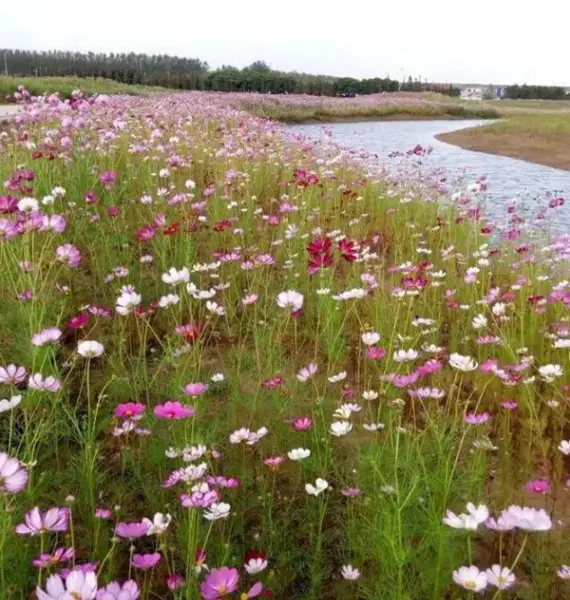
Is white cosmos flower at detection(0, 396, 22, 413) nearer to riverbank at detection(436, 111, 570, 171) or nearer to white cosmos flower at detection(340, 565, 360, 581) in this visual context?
white cosmos flower at detection(340, 565, 360, 581)

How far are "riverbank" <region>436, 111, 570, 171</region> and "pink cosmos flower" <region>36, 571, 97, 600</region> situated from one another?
11.9 m

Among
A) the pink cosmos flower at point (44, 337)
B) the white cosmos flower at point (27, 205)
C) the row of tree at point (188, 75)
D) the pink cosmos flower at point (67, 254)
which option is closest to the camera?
the pink cosmos flower at point (44, 337)

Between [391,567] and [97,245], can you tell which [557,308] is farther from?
[97,245]

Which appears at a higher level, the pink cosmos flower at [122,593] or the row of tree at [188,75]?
the row of tree at [188,75]

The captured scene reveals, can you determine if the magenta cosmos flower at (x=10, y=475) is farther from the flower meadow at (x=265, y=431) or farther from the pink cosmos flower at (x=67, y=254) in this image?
the pink cosmos flower at (x=67, y=254)

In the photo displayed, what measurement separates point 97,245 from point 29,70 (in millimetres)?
55521

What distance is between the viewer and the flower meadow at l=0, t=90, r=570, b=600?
4.60 ft

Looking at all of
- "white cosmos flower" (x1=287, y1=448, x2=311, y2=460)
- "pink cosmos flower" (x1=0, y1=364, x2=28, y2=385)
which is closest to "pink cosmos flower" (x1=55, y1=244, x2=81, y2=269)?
"pink cosmos flower" (x1=0, y1=364, x2=28, y2=385)

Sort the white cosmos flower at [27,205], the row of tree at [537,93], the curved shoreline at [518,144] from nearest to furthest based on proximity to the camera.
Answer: the white cosmos flower at [27,205] < the curved shoreline at [518,144] < the row of tree at [537,93]

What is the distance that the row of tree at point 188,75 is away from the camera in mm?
39625

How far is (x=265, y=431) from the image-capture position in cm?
169

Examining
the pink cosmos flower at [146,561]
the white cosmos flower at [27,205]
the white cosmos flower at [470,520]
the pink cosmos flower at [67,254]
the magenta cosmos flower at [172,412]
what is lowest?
the pink cosmos flower at [146,561]

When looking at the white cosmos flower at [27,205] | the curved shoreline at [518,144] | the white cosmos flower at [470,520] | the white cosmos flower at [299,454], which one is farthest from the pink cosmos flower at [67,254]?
the curved shoreline at [518,144]

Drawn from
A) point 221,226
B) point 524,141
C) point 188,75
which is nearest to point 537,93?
point 188,75
